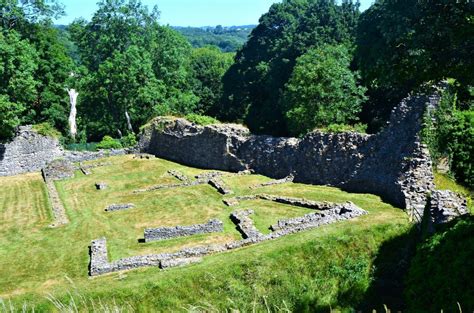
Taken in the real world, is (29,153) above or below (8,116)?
below

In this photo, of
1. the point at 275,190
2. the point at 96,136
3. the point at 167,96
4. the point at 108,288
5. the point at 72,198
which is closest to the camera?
the point at 108,288

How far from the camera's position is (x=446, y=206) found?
14.8 meters

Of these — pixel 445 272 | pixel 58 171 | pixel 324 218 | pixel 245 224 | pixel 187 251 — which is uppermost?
pixel 445 272

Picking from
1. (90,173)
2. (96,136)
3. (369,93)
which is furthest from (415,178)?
(96,136)

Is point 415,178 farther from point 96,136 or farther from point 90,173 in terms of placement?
point 96,136

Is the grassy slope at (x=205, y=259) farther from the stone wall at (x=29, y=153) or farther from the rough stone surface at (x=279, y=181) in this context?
the stone wall at (x=29, y=153)

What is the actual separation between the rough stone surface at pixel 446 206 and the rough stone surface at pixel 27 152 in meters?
31.5

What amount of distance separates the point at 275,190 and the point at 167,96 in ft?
93.8

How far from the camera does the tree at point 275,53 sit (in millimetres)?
44719

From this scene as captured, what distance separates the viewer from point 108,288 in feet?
49.7

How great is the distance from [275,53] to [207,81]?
14.6 m

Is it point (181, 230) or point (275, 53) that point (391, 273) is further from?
point (275, 53)

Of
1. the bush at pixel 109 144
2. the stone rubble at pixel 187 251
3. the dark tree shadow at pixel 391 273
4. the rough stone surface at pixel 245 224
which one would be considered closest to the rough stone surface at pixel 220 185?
the rough stone surface at pixel 245 224

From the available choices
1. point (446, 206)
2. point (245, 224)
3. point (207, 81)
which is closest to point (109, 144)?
point (207, 81)
